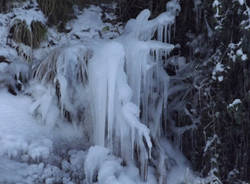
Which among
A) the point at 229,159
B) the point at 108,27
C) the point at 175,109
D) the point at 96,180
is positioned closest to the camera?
the point at 96,180

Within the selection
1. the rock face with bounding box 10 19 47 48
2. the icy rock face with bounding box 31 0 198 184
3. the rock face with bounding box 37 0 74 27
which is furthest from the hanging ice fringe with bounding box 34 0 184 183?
the rock face with bounding box 37 0 74 27

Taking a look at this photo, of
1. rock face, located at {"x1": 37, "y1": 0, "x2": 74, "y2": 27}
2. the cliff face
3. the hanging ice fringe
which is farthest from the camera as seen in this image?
rock face, located at {"x1": 37, "y1": 0, "x2": 74, "y2": 27}

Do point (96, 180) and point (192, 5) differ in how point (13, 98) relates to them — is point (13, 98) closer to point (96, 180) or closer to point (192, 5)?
point (96, 180)

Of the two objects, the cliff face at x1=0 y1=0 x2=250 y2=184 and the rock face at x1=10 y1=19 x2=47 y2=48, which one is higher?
the rock face at x1=10 y1=19 x2=47 y2=48

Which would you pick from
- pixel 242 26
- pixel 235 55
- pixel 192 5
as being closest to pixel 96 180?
pixel 235 55

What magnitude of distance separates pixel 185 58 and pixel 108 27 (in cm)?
116

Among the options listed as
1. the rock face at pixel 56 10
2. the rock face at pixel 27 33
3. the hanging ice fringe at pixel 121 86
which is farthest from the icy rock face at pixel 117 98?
the rock face at pixel 56 10

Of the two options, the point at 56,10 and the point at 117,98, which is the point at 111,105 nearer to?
the point at 117,98

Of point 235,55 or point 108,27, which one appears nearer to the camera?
point 235,55

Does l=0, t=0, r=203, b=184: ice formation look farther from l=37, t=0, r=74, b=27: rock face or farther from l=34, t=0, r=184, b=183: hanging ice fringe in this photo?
l=37, t=0, r=74, b=27: rock face

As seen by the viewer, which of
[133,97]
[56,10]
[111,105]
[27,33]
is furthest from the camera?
[56,10]

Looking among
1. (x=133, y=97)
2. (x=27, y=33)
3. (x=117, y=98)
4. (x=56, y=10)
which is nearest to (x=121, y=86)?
(x=117, y=98)

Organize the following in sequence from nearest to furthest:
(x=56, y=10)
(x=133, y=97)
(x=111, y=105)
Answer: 1. (x=111, y=105)
2. (x=133, y=97)
3. (x=56, y=10)

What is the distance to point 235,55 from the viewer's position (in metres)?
2.91
